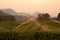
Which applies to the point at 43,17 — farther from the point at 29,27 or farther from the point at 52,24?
the point at 29,27

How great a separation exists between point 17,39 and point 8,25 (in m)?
0.58

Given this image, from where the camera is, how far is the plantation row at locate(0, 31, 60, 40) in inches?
128

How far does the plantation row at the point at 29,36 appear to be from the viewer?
3260 mm

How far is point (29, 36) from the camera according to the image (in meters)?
3.28

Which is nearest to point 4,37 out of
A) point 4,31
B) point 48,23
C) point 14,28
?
point 4,31

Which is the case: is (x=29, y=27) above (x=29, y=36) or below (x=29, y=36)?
above

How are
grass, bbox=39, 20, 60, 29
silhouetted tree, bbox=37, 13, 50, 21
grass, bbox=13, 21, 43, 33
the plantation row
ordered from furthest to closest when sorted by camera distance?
silhouetted tree, bbox=37, 13, 50, 21, grass, bbox=39, 20, 60, 29, grass, bbox=13, 21, 43, 33, the plantation row

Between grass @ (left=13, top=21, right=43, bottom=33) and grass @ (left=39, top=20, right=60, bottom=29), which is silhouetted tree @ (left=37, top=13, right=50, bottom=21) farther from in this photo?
grass @ (left=13, top=21, right=43, bottom=33)

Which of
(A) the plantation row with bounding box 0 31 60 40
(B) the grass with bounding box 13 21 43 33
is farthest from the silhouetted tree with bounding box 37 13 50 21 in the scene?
(A) the plantation row with bounding box 0 31 60 40

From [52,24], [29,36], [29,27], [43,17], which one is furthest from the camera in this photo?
[43,17]

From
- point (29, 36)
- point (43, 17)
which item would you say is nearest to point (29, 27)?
point (29, 36)

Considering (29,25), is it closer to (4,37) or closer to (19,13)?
(4,37)

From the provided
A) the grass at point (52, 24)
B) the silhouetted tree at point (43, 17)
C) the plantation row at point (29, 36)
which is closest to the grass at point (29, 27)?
the plantation row at point (29, 36)

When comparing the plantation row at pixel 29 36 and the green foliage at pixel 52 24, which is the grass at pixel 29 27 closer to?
the plantation row at pixel 29 36
